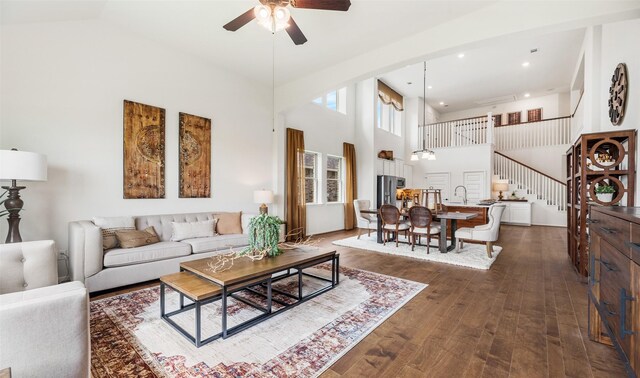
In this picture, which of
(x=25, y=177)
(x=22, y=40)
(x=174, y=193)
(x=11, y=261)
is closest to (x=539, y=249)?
(x=174, y=193)

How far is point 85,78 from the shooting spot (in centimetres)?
365

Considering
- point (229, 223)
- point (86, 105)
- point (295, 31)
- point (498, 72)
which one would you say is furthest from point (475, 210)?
point (86, 105)

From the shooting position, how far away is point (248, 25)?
375 cm

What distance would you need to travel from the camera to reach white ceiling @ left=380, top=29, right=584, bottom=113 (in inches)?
267

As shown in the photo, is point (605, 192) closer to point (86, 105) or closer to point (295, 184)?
point (295, 184)

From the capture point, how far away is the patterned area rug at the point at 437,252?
4387 mm

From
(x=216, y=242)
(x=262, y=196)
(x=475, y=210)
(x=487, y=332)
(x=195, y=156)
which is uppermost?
(x=195, y=156)

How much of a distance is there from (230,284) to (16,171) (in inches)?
94.0

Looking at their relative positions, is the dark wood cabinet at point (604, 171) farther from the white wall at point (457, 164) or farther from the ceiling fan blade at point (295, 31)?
the white wall at point (457, 164)

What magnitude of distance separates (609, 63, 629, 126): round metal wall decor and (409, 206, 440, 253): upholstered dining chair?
2661 millimetres

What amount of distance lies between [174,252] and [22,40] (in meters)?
3.06

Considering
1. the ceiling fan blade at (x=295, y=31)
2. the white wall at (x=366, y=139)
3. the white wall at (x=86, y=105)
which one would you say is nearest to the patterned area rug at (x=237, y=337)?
the white wall at (x=86, y=105)

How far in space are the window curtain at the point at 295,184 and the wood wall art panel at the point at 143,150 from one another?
262cm

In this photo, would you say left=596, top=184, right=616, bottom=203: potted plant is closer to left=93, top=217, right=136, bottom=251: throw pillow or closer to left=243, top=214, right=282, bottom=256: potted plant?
left=243, top=214, right=282, bottom=256: potted plant
